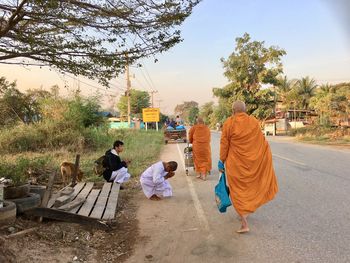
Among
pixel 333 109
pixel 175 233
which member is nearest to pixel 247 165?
pixel 175 233

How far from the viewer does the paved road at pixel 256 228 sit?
441cm

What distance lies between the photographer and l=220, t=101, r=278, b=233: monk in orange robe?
555 centimetres

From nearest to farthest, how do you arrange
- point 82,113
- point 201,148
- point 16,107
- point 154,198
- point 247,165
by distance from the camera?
point 247,165, point 154,198, point 201,148, point 82,113, point 16,107

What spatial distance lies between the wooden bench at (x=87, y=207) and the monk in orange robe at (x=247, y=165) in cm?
202

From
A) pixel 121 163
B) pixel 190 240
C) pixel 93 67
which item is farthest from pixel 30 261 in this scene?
pixel 121 163

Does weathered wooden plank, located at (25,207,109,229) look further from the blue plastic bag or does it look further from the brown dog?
the brown dog

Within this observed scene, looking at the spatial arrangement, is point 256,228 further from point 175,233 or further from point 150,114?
point 150,114

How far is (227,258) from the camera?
432 cm

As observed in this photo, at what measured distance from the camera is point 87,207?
6.52m

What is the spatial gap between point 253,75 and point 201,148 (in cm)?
3538

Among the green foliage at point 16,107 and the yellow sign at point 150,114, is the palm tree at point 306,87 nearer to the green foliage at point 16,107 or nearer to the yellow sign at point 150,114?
the yellow sign at point 150,114

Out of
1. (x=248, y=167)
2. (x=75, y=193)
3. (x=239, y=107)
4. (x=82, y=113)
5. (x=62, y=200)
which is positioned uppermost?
(x=82, y=113)

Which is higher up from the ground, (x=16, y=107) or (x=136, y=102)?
(x=136, y=102)

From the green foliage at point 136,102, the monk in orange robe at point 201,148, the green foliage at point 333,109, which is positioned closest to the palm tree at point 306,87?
the green foliage at point 333,109
